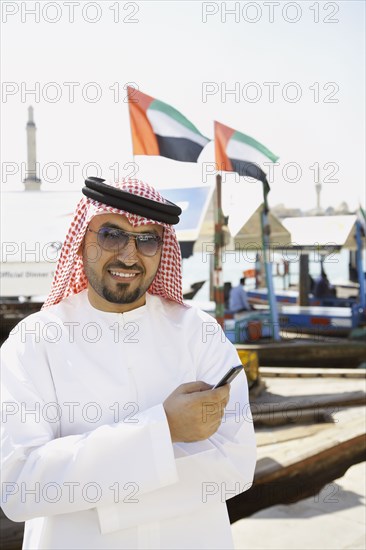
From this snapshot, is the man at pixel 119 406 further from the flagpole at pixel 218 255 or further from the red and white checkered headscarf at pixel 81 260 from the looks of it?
the flagpole at pixel 218 255

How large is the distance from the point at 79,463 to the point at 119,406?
10.6 inches

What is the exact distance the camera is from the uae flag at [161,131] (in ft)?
28.6

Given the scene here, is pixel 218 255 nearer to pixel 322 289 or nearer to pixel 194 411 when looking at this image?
pixel 322 289

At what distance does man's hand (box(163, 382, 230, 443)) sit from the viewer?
126cm

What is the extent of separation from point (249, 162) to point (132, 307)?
25.0ft

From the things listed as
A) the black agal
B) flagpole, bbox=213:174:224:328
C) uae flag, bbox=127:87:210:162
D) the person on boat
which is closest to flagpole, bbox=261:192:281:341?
flagpole, bbox=213:174:224:328

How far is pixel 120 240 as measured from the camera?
60.8 inches

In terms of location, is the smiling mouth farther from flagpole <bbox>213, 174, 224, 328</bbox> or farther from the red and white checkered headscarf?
flagpole <bbox>213, 174, 224, 328</bbox>

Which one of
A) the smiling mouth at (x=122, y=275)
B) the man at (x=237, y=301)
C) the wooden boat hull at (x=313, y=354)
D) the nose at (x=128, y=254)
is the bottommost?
the wooden boat hull at (x=313, y=354)

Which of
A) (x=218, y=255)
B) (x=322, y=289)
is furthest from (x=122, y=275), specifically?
(x=322, y=289)

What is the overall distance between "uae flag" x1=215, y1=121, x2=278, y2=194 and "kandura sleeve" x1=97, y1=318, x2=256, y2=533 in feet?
24.9

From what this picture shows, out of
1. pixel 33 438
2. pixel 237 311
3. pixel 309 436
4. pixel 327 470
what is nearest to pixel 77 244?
pixel 33 438

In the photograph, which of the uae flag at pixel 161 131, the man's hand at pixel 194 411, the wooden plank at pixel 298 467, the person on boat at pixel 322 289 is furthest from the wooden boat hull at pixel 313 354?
the man's hand at pixel 194 411

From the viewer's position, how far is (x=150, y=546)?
1409mm
